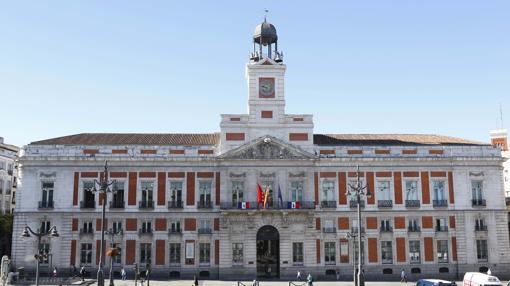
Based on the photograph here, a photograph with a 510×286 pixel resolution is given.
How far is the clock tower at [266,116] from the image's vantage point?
2231 inches

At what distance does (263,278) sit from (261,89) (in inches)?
734

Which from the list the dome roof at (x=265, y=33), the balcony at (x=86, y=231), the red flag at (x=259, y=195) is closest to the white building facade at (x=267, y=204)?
the balcony at (x=86, y=231)

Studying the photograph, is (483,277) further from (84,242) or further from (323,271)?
(84,242)

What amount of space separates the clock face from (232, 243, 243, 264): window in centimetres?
1506

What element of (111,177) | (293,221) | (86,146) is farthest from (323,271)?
(86,146)

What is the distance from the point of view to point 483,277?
39.3 meters

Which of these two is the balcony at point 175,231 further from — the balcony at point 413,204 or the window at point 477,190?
the window at point 477,190

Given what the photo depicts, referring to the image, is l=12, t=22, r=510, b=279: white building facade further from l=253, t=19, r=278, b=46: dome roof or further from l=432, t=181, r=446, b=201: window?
l=253, t=19, r=278, b=46: dome roof

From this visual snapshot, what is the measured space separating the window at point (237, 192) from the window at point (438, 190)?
1908cm

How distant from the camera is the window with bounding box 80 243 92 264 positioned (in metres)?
54.4

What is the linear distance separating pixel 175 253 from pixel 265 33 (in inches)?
933

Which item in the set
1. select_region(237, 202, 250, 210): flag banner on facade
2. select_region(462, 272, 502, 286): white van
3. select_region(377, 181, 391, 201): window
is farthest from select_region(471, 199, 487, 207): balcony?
select_region(237, 202, 250, 210): flag banner on facade

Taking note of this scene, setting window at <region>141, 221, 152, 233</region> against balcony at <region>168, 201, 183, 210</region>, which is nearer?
window at <region>141, 221, 152, 233</region>

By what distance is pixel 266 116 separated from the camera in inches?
2253
